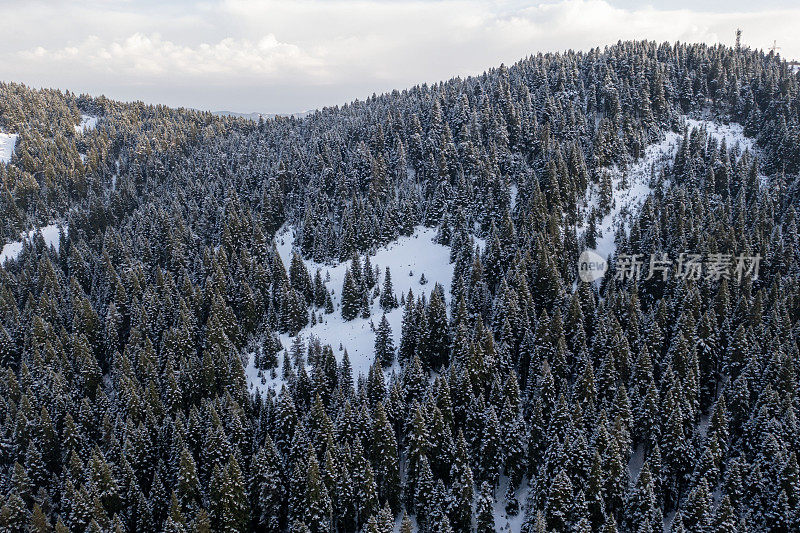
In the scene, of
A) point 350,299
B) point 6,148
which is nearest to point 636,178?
point 350,299

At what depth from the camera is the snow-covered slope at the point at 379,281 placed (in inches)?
3130

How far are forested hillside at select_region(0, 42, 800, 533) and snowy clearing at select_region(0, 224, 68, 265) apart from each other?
3229mm

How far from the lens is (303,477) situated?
48781 millimetres

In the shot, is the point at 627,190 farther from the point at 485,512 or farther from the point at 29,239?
the point at 29,239

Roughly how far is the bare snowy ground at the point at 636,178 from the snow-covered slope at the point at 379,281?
26.4 m

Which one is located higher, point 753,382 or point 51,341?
point 753,382

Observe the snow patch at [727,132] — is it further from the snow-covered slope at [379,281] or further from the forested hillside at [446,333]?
the snow-covered slope at [379,281]

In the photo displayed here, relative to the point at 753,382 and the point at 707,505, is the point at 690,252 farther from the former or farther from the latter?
the point at 707,505

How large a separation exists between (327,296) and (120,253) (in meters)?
53.4

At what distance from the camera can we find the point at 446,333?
73188mm

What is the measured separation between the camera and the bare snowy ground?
325 feet

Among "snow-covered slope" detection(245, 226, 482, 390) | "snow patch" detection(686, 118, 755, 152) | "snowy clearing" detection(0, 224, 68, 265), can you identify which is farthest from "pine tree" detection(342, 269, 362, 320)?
"snow patch" detection(686, 118, 755, 152)

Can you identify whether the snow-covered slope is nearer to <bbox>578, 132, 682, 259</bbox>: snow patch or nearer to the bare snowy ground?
<bbox>578, 132, 682, 259</bbox>: snow patch

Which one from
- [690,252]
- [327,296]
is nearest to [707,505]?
[690,252]
